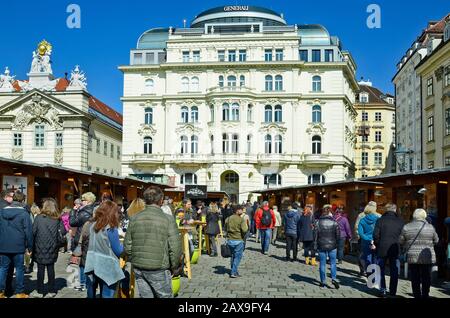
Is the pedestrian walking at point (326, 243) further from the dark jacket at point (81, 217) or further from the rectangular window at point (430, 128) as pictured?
the rectangular window at point (430, 128)

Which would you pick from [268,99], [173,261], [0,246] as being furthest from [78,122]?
[173,261]

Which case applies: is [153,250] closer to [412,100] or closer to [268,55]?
[412,100]

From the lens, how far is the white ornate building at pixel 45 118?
49594 millimetres

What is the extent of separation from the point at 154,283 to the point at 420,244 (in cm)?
521

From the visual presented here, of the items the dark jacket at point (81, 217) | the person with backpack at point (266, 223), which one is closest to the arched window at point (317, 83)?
the person with backpack at point (266, 223)

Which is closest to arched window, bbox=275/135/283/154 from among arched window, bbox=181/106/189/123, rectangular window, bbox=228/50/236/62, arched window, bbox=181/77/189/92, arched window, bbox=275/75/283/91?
arched window, bbox=275/75/283/91

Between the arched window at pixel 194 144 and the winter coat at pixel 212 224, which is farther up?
the arched window at pixel 194 144

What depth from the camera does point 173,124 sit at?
2255 inches

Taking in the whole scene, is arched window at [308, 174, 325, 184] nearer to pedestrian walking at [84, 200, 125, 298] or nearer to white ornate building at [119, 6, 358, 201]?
white ornate building at [119, 6, 358, 201]

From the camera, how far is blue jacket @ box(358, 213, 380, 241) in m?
13.0

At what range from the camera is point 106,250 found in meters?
8.07

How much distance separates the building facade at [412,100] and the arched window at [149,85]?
23.3m

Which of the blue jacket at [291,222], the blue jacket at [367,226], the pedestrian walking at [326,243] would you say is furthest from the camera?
the blue jacket at [291,222]
